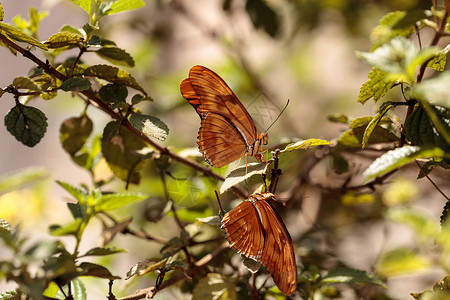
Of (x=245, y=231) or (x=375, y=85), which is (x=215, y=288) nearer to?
(x=245, y=231)

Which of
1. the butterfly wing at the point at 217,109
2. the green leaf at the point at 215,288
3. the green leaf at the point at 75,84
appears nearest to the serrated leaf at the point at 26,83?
the green leaf at the point at 75,84

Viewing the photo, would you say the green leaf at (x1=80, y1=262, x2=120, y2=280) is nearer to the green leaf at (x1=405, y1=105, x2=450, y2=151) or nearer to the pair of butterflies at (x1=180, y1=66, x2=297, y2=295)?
the pair of butterflies at (x1=180, y1=66, x2=297, y2=295)

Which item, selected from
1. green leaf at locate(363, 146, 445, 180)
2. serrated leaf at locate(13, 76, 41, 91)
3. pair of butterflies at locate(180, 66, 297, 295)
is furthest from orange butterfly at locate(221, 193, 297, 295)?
serrated leaf at locate(13, 76, 41, 91)

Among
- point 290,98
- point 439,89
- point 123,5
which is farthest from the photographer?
point 290,98

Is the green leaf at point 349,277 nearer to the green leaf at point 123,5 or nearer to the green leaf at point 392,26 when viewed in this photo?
the green leaf at point 392,26

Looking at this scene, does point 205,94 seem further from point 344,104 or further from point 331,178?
point 344,104

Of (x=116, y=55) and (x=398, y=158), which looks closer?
(x=398, y=158)

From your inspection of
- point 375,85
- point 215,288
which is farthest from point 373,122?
point 215,288
